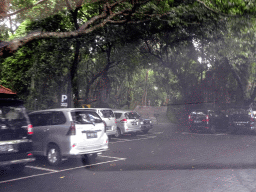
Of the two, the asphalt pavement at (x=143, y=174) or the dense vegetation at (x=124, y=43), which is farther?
the dense vegetation at (x=124, y=43)

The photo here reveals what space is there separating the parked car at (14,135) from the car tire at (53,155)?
1222 millimetres

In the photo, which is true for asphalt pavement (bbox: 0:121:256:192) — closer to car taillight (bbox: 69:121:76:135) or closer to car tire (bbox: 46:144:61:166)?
car tire (bbox: 46:144:61:166)

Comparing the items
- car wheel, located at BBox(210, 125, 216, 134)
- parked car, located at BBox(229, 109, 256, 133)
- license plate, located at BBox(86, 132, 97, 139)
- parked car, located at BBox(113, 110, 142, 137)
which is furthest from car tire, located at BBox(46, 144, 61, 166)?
parked car, located at BBox(229, 109, 256, 133)

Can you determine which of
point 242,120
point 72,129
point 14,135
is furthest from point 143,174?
point 242,120

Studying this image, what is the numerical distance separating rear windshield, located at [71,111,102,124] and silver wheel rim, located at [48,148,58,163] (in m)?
1.18

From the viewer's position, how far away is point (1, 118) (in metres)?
6.61

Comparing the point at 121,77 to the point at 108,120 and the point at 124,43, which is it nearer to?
the point at 124,43

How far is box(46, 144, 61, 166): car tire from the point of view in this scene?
27.3 ft

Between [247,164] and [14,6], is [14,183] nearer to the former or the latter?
[247,164]

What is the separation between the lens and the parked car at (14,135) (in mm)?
6605

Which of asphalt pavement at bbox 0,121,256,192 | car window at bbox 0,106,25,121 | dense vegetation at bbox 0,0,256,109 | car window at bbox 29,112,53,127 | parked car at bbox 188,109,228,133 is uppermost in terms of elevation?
dense vegetation at bbox 0,0,256,109

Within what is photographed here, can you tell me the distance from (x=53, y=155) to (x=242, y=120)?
564 inches

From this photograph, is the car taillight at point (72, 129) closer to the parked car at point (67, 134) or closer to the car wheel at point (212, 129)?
the parked car at point (67, 134)

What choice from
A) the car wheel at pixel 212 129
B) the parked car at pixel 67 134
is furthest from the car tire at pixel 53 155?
the car wheel at pixel 212 129
